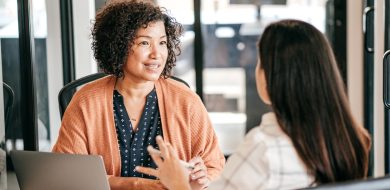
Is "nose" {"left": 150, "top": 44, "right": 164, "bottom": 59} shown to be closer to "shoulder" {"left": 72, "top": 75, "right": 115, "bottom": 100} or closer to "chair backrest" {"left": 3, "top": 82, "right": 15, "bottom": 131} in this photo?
"shoulder" {"left": 72, "top": 75, "right": 115, "bottom": 100}

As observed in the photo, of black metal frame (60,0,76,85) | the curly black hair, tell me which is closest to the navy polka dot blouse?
the curly black hair

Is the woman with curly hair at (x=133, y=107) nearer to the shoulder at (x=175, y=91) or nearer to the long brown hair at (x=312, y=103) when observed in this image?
the shoulder at (x=175, y=91)

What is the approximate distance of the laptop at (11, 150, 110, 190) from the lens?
1.40 metres

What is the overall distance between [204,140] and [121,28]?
321 mm

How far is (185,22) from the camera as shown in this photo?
12.6 ft

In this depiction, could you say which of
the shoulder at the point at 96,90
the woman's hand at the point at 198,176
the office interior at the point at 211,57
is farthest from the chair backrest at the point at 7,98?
the woman's hand at the point at 198,176

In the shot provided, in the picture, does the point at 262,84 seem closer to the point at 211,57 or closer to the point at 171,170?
the point at 171,170

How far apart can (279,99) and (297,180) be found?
14 cm

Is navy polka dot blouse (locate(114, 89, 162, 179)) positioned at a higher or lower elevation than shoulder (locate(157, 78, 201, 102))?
lower

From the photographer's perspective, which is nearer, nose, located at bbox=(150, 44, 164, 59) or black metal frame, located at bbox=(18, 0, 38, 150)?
nose, located at bbox=(150, 44, 164, 59)

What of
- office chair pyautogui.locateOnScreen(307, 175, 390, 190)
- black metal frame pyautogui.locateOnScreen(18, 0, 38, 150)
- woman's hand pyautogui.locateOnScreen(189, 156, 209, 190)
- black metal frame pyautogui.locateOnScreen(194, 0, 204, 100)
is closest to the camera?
office chair pyautogui.locateOnScreen(307, 175, 390, 190)

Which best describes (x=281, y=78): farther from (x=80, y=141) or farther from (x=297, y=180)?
(x=80, y=141)

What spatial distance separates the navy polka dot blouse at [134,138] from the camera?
5.32 ft

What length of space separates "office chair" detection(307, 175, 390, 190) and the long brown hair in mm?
52
